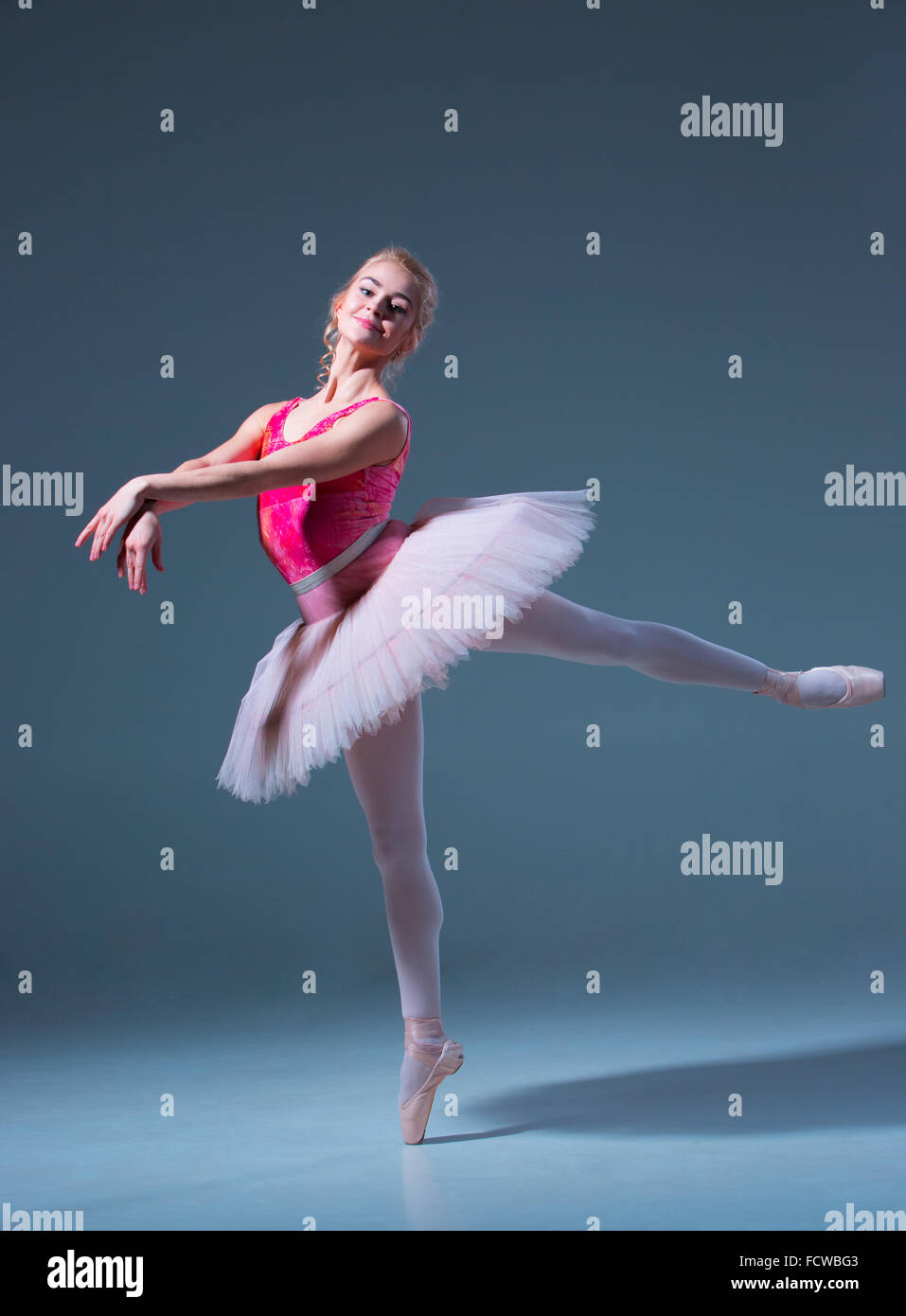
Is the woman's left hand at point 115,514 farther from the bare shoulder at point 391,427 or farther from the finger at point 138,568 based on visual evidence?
the bare shoulder at point 391,427

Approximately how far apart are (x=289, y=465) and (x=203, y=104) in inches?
104

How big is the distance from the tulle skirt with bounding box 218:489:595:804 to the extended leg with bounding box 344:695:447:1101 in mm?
81

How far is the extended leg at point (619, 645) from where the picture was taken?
299 cm

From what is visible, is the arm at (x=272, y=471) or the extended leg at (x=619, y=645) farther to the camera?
the extended leg at (x=619, y=645)

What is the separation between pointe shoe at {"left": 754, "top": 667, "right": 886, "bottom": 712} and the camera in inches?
130

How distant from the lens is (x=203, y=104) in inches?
195

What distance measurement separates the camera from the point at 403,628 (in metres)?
2.88

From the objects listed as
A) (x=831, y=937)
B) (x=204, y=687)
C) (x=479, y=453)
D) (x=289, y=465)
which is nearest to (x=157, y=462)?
(x=204, y=687)

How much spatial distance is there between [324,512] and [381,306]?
48 centimetres

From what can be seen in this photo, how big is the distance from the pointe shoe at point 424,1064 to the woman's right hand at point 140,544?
45.0 inches

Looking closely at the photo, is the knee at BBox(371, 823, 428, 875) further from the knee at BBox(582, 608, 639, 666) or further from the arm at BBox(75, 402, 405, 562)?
the arm at BBox(75, 402, 405, 562)

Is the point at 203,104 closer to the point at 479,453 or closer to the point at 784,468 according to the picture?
the point at 479,453

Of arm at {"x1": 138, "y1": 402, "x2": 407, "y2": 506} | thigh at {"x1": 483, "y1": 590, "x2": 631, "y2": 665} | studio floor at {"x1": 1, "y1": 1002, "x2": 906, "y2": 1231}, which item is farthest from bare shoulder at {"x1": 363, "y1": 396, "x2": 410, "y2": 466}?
studio floor at {"x1": 1, "y1": 1002, "x2": 906, "y2": 1231}
